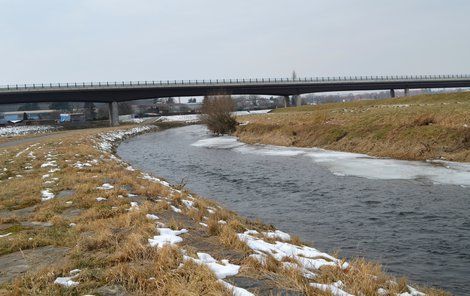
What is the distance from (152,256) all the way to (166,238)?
1193mm

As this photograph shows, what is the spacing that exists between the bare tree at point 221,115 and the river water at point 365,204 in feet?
96.9

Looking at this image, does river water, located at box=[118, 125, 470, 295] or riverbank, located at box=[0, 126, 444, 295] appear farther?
river water, located at box=[118, 125, 470, 295]

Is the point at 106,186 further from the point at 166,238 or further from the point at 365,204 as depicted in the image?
the point at 365,204

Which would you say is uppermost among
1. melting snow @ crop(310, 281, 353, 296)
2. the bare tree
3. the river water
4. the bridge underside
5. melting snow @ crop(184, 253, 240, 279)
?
the bridge underside

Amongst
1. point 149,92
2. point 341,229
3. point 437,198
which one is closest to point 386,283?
point 341,229

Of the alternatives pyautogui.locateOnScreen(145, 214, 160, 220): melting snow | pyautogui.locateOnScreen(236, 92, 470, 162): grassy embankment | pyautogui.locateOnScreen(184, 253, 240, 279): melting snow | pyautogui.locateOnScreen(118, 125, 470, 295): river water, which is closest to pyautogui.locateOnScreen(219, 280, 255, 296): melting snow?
pyautogui.locateOnScreen(184, 253, 240, 279): melting snow

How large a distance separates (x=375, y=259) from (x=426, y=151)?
16.4 metres

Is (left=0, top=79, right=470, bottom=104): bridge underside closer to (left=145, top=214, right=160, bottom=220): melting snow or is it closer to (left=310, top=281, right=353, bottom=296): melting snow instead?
(left=145, top=214, right=160, bottom=220): melting snow

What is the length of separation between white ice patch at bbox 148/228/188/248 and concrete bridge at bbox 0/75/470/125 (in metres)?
74.0

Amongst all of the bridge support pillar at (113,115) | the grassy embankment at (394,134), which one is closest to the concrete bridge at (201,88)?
the bridge support pillar at (113,115)

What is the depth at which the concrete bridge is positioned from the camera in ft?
289

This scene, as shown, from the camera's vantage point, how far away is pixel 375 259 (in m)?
8.96

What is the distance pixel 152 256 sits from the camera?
22.5 ft

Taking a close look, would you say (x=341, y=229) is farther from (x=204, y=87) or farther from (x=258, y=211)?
(x=204, y=87)
